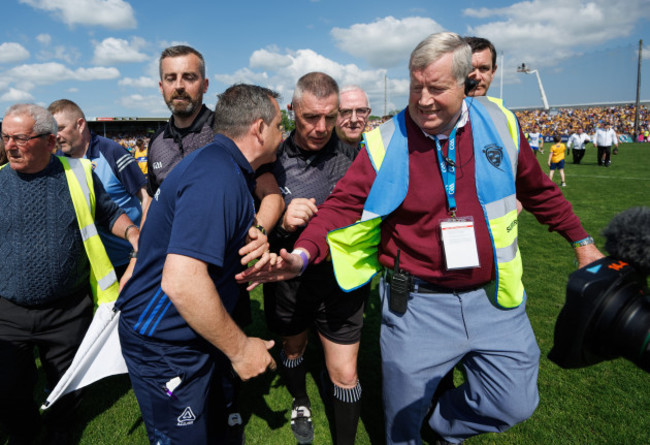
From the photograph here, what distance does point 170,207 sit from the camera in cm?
164

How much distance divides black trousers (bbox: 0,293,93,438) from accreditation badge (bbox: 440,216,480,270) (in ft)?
8.20

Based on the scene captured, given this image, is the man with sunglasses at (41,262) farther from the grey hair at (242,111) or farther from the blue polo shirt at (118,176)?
the grey hair at (242,111)

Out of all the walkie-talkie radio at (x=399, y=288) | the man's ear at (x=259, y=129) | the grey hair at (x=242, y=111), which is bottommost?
the walkie-talkie radio at (x=399, y=288)

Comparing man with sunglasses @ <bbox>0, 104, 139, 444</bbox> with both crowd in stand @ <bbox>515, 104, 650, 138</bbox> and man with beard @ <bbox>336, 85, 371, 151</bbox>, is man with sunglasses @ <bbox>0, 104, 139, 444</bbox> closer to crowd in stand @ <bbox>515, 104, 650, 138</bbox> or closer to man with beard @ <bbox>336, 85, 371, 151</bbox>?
man with beard @ <bbox>336, 85, 371, 151</bbox>

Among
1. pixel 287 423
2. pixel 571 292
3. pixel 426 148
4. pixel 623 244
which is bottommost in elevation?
pixel 287 423

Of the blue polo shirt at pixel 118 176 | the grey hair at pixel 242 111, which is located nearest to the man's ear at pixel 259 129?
the grey hair at pixel 242 111

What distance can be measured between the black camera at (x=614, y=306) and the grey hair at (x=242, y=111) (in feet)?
4.84

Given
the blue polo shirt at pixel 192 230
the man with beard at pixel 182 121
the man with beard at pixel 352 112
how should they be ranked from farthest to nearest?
the man with beard at pixel 352 112
the man with beard at pixel 182 121
the blue polo shirt at pixel 192 230

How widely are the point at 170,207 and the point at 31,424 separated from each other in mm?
2206

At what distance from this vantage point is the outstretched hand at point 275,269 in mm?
1757

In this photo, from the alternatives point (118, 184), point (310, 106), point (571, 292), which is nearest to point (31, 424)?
point (118, 184)

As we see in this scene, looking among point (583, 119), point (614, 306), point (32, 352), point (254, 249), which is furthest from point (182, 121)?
point (583, 119)

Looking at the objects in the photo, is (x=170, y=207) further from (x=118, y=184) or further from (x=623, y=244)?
(x=118, y=184)

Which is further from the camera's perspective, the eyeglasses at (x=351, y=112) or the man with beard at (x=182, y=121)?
the eyeglasses at (x=351, y=112)
